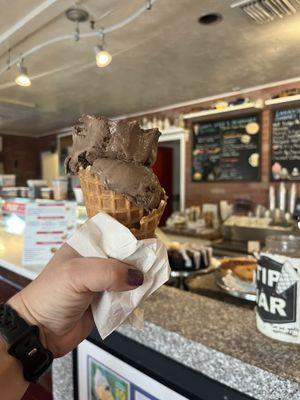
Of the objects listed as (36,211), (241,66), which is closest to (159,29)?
(241,66)

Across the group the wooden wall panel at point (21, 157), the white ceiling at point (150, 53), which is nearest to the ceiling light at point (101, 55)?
the white ceiling at point (150, 53)

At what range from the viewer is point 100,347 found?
4.63 feet

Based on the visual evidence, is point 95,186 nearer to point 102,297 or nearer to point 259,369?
point 102,297

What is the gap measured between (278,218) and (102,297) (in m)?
3.68

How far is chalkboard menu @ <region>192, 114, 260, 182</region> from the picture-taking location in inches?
180

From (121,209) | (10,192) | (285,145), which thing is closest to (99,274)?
(121,209)

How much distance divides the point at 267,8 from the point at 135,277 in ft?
7.74

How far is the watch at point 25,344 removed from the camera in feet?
2.49

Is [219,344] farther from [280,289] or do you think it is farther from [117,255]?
[117,255]

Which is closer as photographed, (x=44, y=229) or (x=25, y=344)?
(x=25, y=344)

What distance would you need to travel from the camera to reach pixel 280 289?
0.91m

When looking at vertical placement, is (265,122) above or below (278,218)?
above

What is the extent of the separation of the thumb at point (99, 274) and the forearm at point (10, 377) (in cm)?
24

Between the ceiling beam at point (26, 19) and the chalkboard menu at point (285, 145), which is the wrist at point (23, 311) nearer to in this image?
the ceiling beam at point (26, 19)
